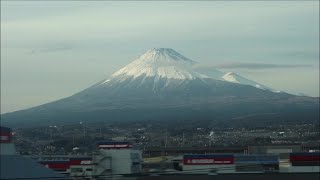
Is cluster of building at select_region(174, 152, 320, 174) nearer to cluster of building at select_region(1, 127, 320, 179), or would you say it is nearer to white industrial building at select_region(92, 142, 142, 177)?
cluster of building at select_region(1, 127, 320, 179)

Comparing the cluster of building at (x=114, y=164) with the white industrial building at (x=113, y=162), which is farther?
the white industrial building at (x=113, y=162)

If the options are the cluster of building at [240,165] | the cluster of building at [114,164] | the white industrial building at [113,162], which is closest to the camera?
the cluster of building at [114,164]

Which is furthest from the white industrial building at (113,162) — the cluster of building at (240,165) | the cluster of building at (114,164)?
the cluster of building at (240,165)

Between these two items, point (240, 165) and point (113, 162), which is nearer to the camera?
point (113, 162)

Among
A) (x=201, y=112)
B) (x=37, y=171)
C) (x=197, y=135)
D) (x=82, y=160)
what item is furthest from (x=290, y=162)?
(x=201, y=112)

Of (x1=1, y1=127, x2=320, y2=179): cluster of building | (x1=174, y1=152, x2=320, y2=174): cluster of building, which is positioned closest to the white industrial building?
(x1=1, y1=127, x2=320, y2=179): cluster of building

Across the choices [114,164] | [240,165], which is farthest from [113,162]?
[240,165]

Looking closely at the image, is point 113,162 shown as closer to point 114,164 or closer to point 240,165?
point 114,164

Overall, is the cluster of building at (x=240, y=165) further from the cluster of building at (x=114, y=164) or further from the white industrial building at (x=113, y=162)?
the white industrial building at (x=113, y=162)

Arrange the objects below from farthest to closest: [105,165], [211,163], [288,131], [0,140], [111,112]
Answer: [111,112]
[288,131]
[211,163]
[105,165]
[0,140]

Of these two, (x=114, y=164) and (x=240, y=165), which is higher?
(x=114, y=164)

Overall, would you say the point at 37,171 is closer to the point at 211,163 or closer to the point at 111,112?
the point at 211,163
